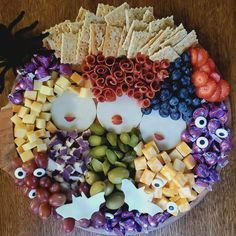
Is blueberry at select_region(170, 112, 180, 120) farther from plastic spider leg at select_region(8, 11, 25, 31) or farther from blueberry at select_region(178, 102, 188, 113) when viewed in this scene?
plastic spider leg at select_region(8, 11, 25, 31)

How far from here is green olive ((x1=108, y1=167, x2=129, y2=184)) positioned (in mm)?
1169

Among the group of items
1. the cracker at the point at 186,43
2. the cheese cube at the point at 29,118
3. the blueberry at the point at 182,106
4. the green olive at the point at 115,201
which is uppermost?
the cracker at the point at 186,43

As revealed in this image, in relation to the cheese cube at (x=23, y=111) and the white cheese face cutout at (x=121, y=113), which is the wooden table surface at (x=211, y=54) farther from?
the white cheese face cutout at (x=121, y=113)

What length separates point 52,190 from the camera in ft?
3.86

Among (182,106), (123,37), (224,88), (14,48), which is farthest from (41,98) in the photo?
(224,88)

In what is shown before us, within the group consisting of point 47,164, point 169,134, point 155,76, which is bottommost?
point 47,164

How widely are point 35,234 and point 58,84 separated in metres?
0.45

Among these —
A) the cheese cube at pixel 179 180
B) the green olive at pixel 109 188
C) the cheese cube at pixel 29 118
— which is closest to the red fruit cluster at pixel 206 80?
the cheese cube at pixel 179 180

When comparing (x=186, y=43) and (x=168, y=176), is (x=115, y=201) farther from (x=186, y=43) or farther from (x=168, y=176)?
(x=186, y=43)

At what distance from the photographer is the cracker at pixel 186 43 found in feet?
3.88

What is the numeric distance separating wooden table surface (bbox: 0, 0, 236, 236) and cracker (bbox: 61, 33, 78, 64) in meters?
0.17

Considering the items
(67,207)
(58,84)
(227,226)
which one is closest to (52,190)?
(67,207)

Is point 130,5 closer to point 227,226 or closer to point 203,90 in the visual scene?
point 203,90

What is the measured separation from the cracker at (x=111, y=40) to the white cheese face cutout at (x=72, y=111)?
0.14 meters
